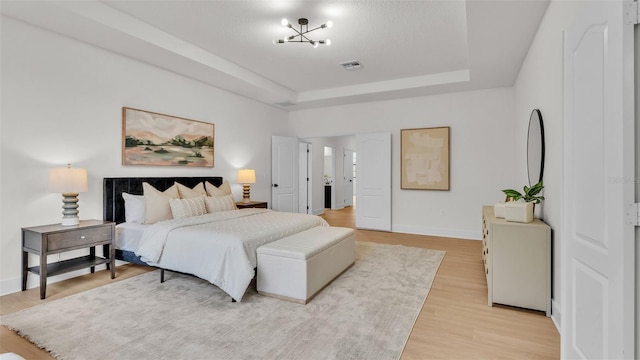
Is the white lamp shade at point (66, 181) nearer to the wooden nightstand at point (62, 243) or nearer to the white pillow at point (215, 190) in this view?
the wooden nightstand at point (62, 243)

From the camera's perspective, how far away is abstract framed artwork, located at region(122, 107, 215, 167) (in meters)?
4.11

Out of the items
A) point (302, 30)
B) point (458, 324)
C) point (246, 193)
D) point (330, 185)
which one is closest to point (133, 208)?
point (246, 193)

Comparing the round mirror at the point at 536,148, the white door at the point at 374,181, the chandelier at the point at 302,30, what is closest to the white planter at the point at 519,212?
the round mirror at the point at 536,148

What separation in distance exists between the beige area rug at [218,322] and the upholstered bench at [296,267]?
0.32 ft

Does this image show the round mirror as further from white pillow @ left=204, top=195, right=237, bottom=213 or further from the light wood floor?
white pillow @ left=204, top=195, right=237, bottom=213

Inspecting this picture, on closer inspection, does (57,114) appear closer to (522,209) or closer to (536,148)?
(522,209)

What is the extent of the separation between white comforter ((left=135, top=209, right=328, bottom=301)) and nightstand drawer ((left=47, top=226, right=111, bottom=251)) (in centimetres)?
38

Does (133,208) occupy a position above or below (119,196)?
below

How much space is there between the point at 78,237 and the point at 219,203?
5.62 feet

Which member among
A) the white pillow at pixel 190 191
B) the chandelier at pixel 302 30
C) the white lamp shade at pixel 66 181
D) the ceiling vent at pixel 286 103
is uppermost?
the chandelier at pixel 302 30

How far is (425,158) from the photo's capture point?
598 cm

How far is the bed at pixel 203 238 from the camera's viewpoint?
113 inches

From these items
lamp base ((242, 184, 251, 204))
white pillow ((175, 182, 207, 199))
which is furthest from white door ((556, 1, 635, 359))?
lamp base ((242, 184, 251, 204))

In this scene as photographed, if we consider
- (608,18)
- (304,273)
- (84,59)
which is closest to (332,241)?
(304,273)
